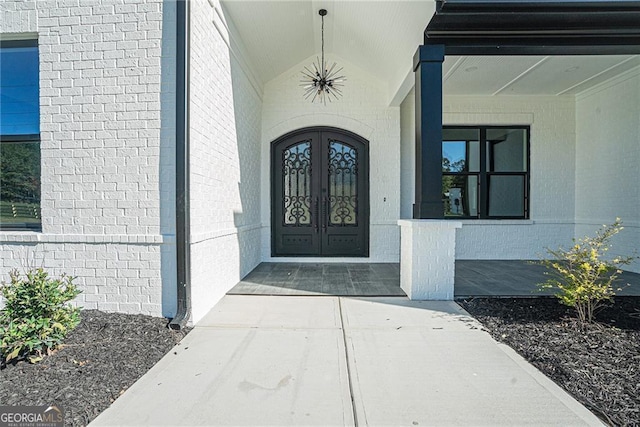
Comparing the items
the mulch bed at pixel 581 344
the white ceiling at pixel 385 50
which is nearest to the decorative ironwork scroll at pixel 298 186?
the white ceiling at pixel 385 50

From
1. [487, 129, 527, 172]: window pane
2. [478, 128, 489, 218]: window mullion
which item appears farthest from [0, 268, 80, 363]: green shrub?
[487, 129, 527, 172]: window pane

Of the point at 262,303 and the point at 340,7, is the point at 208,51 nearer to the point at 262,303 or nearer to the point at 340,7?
the point at 340,7

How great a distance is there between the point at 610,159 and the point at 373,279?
4958 mm

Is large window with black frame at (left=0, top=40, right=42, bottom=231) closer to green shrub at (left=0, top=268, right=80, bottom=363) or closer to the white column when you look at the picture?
green shrub at (left=0, top=268, right=80, bottom=363)

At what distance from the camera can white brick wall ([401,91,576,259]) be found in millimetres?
7176

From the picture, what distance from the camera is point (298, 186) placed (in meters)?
6.98

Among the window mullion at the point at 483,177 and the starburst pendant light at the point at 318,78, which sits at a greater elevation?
the starburst pendant light at the point at 318,78

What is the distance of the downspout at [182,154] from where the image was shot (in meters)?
3.39

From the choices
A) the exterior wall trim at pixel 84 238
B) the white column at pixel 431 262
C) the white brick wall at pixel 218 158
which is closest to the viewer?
the exterior wall trim at pixel 84 238

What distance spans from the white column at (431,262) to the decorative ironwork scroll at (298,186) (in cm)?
299

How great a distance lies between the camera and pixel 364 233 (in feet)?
22.9

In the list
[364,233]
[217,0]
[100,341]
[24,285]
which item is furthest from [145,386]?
[364,233]

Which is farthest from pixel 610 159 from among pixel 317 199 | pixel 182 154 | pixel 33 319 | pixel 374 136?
pixel 33 319

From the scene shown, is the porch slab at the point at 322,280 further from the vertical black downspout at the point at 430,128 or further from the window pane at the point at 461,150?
the window pane at the point at 461,150
